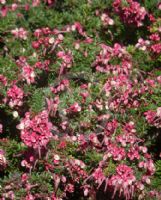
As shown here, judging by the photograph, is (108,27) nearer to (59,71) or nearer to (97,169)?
(59,71)

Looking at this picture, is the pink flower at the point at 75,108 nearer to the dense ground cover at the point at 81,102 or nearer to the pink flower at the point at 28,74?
the dense ground cover at the point at 81,102

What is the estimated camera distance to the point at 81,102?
10.1 ft

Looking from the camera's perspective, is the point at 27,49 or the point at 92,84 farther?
the point at 27,49

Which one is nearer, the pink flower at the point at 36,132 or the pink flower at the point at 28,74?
the pink flower at the point at 36,132

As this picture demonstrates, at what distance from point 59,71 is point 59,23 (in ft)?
1.99

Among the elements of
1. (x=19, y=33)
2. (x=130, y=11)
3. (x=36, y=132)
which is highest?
(x=130, y=11)

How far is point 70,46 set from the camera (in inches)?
134

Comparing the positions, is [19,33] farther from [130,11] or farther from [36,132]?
[36,132]

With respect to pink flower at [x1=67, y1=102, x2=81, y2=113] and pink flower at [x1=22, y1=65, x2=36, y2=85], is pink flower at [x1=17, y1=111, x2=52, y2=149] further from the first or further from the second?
pink flower at [x1=22, y1=65, x2=36, y2=85]

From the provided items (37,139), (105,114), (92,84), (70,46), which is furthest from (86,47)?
(37,139)

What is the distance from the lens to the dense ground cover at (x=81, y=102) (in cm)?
284

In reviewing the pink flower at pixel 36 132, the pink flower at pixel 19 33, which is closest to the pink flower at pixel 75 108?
the pink flower at pixel 36 132

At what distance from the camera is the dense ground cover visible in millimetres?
2844

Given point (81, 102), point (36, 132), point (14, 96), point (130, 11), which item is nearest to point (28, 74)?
point (14, 96)
